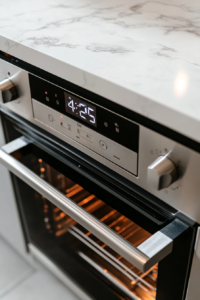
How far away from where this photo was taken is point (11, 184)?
895 mm

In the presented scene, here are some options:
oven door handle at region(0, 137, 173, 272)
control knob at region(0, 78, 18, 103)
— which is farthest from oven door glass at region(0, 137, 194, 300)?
control knob at region(0, 78, 18, 103)

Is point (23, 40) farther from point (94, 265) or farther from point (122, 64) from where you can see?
point (94, 265)

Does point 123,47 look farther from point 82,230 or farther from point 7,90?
point 82,230

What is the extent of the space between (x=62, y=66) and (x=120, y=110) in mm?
113

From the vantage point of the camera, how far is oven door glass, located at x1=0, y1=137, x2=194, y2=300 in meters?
0.51

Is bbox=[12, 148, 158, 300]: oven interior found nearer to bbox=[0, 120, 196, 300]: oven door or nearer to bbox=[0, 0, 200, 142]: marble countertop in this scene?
bbox=[0, 120, 196, 300]: oven door

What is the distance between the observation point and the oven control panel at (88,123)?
50 centimetres

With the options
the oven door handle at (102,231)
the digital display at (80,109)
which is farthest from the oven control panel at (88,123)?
the oven door handle at (102,231)

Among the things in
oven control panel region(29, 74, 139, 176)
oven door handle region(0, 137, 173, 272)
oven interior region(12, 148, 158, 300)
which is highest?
oven control panel region(29, 74, 139, 176)

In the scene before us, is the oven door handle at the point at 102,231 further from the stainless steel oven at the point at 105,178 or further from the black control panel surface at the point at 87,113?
the black control panel surface at the point at 87,113

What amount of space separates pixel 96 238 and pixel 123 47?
1.35 feet

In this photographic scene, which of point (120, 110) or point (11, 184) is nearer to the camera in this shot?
point (120, 110)

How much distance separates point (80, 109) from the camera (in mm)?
546

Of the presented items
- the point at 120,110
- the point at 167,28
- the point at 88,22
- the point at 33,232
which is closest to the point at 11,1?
the point at 88,22
